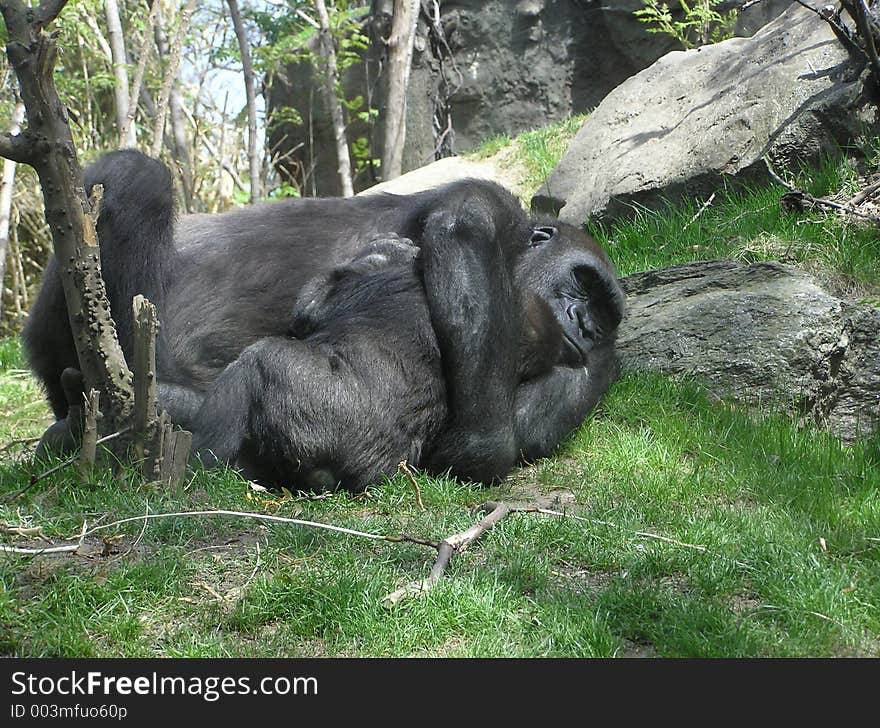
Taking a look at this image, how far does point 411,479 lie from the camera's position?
4.45 meters

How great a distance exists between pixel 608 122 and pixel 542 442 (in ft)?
15.2

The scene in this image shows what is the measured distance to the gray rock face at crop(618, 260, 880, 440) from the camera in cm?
538

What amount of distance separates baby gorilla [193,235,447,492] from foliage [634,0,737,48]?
5.78 metres

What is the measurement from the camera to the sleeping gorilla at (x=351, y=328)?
14.9ft

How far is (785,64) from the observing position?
24.9 feet

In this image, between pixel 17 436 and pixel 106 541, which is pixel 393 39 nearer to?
pixel 17 436

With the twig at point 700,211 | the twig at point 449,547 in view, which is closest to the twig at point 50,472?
the twig at point 449,547

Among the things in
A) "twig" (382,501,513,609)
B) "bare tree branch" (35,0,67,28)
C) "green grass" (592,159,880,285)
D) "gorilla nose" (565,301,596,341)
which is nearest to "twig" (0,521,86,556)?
"twig" (382,501,513,609)

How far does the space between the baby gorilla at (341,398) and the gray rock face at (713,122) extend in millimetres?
3443

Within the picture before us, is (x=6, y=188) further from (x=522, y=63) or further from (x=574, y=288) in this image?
(x=522, y=63)

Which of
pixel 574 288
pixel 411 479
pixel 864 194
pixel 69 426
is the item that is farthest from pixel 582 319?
pixel 69 426

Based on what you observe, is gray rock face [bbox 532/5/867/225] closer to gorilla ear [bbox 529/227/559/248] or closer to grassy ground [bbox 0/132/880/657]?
gorilla ear [bbox 529/227/559/248]

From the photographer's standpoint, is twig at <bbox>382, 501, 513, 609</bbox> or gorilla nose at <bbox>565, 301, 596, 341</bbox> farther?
gorilla nose at <bbox>565, 301, 596, 341</bbox>

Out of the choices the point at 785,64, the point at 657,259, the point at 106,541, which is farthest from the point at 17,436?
the point at 785,64
